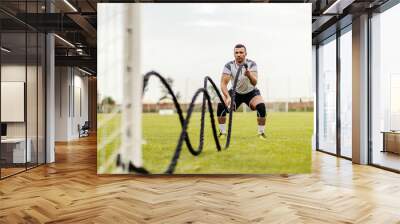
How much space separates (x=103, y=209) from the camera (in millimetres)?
4371

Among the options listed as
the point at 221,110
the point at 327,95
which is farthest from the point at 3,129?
the point at 327,95

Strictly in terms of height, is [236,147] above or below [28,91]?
below

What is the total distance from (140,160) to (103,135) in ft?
2.28

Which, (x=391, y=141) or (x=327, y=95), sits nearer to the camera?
(x=391, y=141)

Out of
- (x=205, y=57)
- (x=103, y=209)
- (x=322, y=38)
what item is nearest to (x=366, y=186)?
(x=205, y=57)

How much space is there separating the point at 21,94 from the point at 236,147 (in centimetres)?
371

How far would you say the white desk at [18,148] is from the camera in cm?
636

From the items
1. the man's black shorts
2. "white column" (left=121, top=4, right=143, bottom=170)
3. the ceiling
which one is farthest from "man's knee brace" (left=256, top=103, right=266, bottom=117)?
the ceiling

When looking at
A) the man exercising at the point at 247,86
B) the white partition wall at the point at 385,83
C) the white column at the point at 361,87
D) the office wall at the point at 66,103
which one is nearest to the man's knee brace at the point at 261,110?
the man exercising at the point at 247,86

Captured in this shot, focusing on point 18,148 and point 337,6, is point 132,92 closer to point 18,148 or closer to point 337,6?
point 18,148

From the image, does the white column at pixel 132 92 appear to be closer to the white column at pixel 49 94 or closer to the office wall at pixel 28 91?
the office wall at pixel 28 91

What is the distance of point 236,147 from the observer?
21.1 feet

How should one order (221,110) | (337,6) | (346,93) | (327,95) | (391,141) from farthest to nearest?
1. (327,95)
2. (346,93)
3. (391,141)
4. (337,6)
5. (221,110)

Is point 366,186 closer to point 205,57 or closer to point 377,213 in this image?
point 377,213
